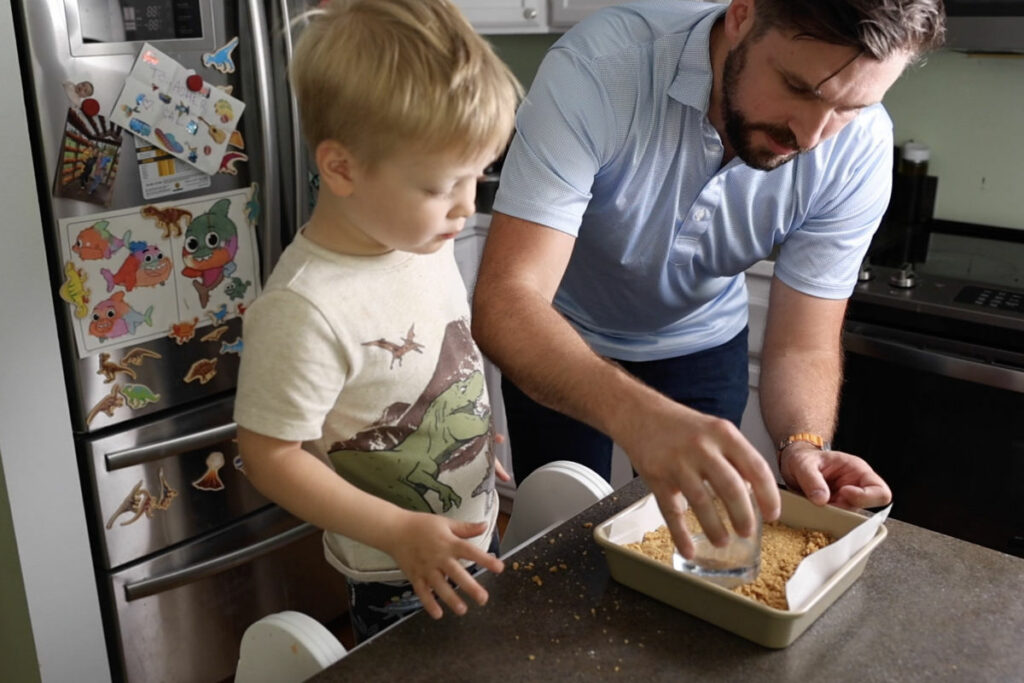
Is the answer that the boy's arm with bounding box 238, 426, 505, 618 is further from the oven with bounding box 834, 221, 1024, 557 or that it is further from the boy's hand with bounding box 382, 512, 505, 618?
the oven with bounding box 834, 221, 1024, 557

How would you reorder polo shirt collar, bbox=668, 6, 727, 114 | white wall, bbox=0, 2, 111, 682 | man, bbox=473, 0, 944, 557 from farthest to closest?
white wall, bbox=0, 2, 111, 682 < polo shirt collar, bbox=668, 6, 727, 114 < man, bbox=473, 0, 944, 557

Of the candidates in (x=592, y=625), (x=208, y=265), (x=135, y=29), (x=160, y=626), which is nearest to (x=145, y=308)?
(x=208, y=265)

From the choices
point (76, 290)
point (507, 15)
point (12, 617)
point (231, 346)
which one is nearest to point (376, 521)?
point (76, 290)

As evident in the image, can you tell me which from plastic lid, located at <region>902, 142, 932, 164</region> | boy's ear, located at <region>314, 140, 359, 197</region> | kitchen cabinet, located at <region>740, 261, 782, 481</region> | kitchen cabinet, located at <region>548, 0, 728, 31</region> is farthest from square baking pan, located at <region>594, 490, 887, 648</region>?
kitchen cabinet, located at <region>548, 0, 728, 31</region>

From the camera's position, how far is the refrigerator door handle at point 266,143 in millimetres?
1874

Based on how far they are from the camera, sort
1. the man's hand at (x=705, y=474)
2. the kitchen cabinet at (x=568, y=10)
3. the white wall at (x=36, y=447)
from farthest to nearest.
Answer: the kitchen cabinet at (x=568, y=10) → the white wall at (x=36, y=447) → the man's hand at (x=705, y=474)

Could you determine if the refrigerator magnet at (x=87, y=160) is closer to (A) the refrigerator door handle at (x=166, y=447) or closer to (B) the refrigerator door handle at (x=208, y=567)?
(A) the refrigerator door handle at (x=166, y=447)

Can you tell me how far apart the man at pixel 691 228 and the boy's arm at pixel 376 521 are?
18cm

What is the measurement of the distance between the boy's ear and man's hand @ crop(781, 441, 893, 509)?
23.9 inches

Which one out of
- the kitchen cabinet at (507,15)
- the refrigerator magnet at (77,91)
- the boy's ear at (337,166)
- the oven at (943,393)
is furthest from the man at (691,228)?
the kitchen cabinet at (507,15)

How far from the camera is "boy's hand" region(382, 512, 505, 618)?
904 mm

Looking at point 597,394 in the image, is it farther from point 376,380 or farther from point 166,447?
point 166,447

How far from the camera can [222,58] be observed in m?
1.86

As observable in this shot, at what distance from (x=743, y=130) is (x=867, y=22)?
249 mm
